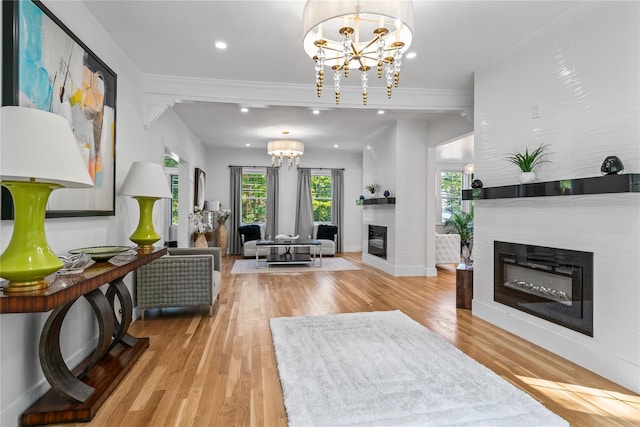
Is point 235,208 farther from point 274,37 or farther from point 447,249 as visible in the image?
point 274,37

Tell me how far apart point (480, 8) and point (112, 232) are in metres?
3.72

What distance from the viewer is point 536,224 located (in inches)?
120

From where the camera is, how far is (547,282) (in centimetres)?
297

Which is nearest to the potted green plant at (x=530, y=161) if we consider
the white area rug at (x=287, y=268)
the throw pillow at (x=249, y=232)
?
the white area rug at (x=287, y=268)

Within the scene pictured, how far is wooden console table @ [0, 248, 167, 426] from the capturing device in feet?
4.76

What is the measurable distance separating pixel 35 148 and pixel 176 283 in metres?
2.47

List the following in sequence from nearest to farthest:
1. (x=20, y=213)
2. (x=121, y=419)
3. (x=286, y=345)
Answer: (x=20, y=213) < (x=121, y=419) < (x=286, y=345)

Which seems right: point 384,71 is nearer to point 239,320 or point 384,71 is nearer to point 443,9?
point 443,9

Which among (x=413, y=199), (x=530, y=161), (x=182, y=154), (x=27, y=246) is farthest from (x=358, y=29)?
(x=182, y=154)

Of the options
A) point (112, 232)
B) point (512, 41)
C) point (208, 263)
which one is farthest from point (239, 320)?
point (512, 41)

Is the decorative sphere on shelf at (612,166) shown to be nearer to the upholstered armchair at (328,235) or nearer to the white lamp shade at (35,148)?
the white lamp shade at (35,148)

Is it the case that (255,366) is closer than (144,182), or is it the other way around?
(255,366)

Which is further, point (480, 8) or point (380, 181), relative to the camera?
point (380, 181)

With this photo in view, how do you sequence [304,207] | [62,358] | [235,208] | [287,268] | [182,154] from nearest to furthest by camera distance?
[62,358] < [182,154] < [287,268] < [235,208] < [304,207]
